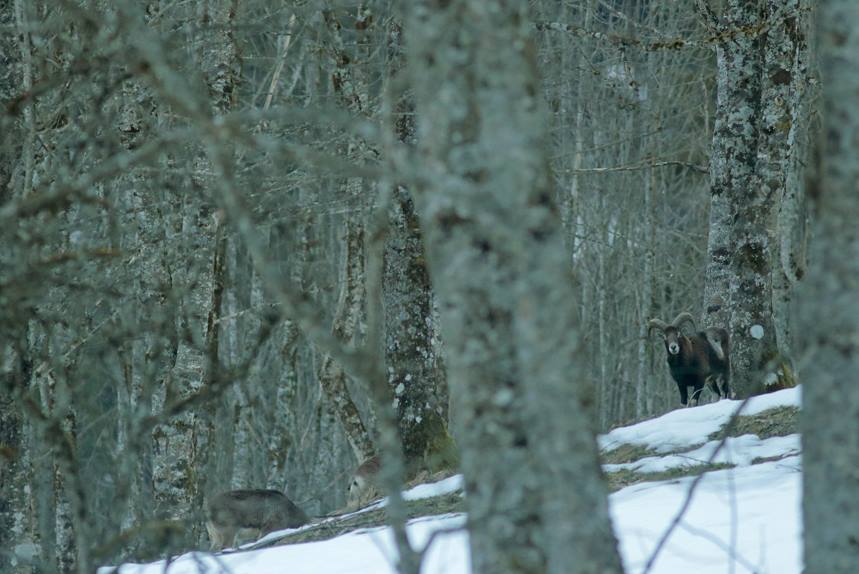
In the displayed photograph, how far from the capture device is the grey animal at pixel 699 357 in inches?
520

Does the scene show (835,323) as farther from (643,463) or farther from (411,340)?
(411,340)

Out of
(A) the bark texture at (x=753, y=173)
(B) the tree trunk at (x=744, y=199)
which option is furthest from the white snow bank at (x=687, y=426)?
(B) the tree trunk at (x=744, y=199)

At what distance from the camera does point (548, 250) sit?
2.84 meters

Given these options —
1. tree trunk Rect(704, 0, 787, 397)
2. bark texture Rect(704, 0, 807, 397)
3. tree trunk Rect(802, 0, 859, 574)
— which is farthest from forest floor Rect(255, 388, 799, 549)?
tree trunk Rect(802, 0, 859, 574)

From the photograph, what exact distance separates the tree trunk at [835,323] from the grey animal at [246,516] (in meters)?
9.92

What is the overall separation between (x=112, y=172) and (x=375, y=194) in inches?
439

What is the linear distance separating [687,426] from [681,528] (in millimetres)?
3232

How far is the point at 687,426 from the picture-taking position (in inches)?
378

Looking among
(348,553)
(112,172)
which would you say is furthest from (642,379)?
(112,172)

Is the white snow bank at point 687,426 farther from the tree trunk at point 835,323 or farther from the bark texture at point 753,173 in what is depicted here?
the tree trunk at point 835,323

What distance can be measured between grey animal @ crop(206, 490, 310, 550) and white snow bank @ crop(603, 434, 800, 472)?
4.69 meters

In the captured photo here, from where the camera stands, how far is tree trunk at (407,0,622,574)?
283cm

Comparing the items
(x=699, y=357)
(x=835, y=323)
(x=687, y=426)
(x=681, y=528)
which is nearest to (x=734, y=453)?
(x=687, y=426)

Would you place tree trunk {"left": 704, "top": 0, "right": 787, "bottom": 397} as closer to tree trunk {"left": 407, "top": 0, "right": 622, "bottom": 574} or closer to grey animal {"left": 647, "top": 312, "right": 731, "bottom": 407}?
grey animal {"left": 647, "top": 312, "right": 731, "bottom": 407}
